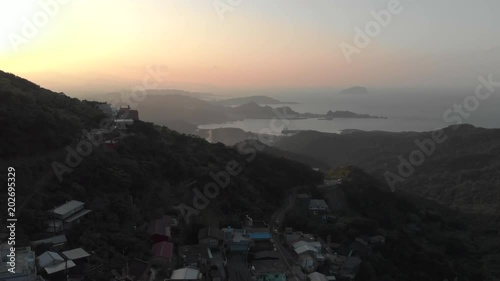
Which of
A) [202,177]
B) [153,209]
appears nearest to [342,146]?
[202,177]

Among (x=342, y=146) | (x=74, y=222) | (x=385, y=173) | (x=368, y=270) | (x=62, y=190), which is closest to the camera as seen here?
(x=74, y=222)

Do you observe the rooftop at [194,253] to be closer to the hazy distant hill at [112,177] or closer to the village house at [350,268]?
the hazy distant hill at [112,177]

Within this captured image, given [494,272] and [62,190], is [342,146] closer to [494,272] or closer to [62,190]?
[494,272]

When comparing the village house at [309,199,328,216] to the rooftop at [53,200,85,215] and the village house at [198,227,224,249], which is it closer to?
the village house at [198,227,224,249]

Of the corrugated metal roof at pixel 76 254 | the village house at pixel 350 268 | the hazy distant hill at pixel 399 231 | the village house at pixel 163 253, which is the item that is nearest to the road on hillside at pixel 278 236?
the hazy distant hill at pixel 399 231

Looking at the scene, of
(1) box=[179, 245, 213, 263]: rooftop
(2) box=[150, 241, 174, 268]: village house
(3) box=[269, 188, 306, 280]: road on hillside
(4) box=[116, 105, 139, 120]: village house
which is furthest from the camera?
(4) box=[116, 105, 139, 120]: village house

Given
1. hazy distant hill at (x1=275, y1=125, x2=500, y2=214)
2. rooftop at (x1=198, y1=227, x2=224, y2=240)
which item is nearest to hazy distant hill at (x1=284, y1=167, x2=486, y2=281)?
rooftop at (x1=198, y1=227, x2=224, y2=240)
